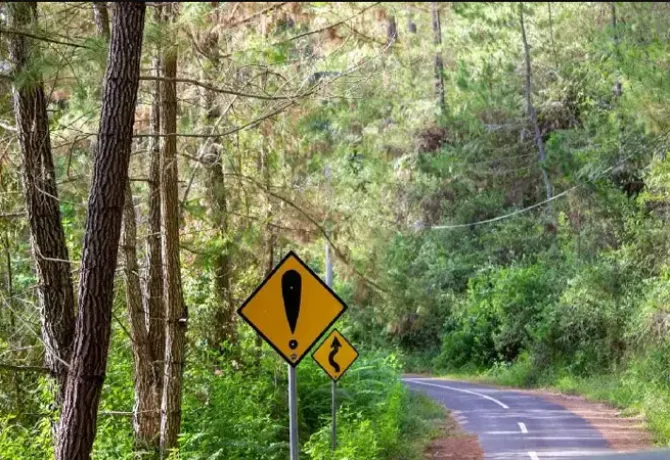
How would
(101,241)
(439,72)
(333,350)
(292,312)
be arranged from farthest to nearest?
(439,72)
(333,350)
(101,241)
(292,312)

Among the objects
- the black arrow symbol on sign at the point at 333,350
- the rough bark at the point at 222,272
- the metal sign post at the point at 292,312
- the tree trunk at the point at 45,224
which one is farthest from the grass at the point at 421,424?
the metal sign post at the point at 292,312

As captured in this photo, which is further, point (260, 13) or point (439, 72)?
point (439, 72)

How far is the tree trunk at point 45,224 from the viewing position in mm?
9344

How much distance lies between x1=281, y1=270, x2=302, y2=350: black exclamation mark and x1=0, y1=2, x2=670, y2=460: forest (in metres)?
1.61

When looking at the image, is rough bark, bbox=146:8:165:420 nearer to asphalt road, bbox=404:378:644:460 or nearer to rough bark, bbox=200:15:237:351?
rough bark, bbox=200:15:237:351

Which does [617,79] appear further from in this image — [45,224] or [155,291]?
[45,224]

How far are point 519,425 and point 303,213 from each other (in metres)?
7.87

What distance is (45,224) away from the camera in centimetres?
964

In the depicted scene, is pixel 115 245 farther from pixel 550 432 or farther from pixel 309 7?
pixel 550 432

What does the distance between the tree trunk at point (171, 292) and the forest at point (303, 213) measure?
0.11ft

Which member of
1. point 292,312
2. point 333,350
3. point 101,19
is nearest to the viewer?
point 292,312

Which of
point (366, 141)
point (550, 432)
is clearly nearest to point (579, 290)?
point (366, 141)

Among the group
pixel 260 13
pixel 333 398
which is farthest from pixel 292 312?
pixel 260 13

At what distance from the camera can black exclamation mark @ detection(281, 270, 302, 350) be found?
837cm
